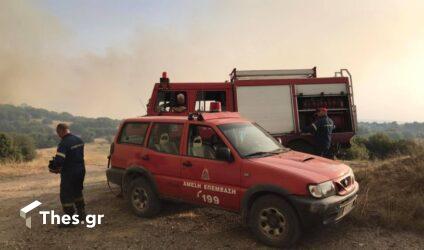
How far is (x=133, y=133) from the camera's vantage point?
23.1ft

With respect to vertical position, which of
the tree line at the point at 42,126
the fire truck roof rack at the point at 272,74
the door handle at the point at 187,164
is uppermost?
the tree line at the point at 42,126

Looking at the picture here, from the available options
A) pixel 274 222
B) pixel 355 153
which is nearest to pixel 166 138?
pixel 274 222

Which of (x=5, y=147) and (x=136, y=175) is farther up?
(x=5, y=147)

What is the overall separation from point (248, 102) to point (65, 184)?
230 inches

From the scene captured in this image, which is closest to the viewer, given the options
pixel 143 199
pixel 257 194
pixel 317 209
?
pixel 317 209

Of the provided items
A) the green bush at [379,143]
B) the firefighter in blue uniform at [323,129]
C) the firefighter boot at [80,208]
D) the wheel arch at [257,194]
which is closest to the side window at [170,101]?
the firefighter in blue uniform at [323,129]

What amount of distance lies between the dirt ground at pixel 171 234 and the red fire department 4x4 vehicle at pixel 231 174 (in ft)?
1.24

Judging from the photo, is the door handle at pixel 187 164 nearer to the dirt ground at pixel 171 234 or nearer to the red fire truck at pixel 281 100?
the dirt ground at pixel 171 234

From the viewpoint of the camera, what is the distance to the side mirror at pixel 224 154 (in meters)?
5.47

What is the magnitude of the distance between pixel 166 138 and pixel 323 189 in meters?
2.77

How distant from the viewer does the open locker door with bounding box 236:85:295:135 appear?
1077 cm

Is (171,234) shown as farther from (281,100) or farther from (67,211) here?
(281,100)

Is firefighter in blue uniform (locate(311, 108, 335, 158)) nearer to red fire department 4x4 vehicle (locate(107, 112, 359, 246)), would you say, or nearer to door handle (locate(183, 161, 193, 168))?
red fire department 4x4 vehicle (locate(107, 112, 359, 246))

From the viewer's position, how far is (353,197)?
5.44m
